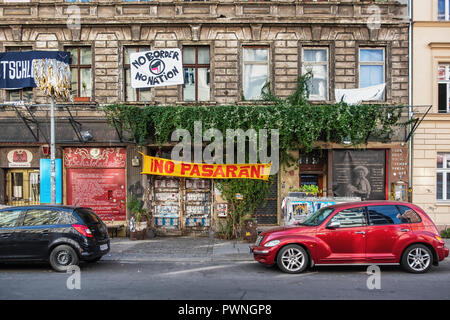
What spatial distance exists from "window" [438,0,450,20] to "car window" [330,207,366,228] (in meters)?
10.5

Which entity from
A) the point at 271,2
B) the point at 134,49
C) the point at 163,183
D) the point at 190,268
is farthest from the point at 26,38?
the point at 190,268

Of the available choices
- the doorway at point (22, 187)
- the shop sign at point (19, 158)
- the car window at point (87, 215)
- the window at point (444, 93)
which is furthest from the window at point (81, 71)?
the window at point (444, 93)

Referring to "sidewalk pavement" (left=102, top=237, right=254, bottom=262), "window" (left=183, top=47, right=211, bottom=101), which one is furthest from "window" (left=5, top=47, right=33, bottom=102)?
"sidewalk pavement" (left=102, top=237, right=254, bottom=262)

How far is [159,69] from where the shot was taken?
12711mm

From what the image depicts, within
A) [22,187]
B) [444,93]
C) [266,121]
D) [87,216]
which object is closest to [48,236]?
[87,216]

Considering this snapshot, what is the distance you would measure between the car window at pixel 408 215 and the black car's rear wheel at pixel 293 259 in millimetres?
2502

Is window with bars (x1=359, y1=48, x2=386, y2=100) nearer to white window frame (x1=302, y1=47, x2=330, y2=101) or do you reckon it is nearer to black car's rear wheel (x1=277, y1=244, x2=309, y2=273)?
white window frame (x1=302, y1=47, x2=330, y2=101)

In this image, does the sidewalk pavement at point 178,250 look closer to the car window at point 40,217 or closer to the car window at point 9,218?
the car window at point 40,217

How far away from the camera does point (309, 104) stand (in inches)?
526

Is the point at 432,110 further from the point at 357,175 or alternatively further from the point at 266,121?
the point at 266,121

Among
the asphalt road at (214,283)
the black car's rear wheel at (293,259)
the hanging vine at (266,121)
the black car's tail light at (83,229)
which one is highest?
the hanging vine at (266,121)

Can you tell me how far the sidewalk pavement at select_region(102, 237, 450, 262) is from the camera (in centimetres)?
966

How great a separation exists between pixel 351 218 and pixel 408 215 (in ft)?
4.50

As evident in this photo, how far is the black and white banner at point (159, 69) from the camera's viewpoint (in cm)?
1266
